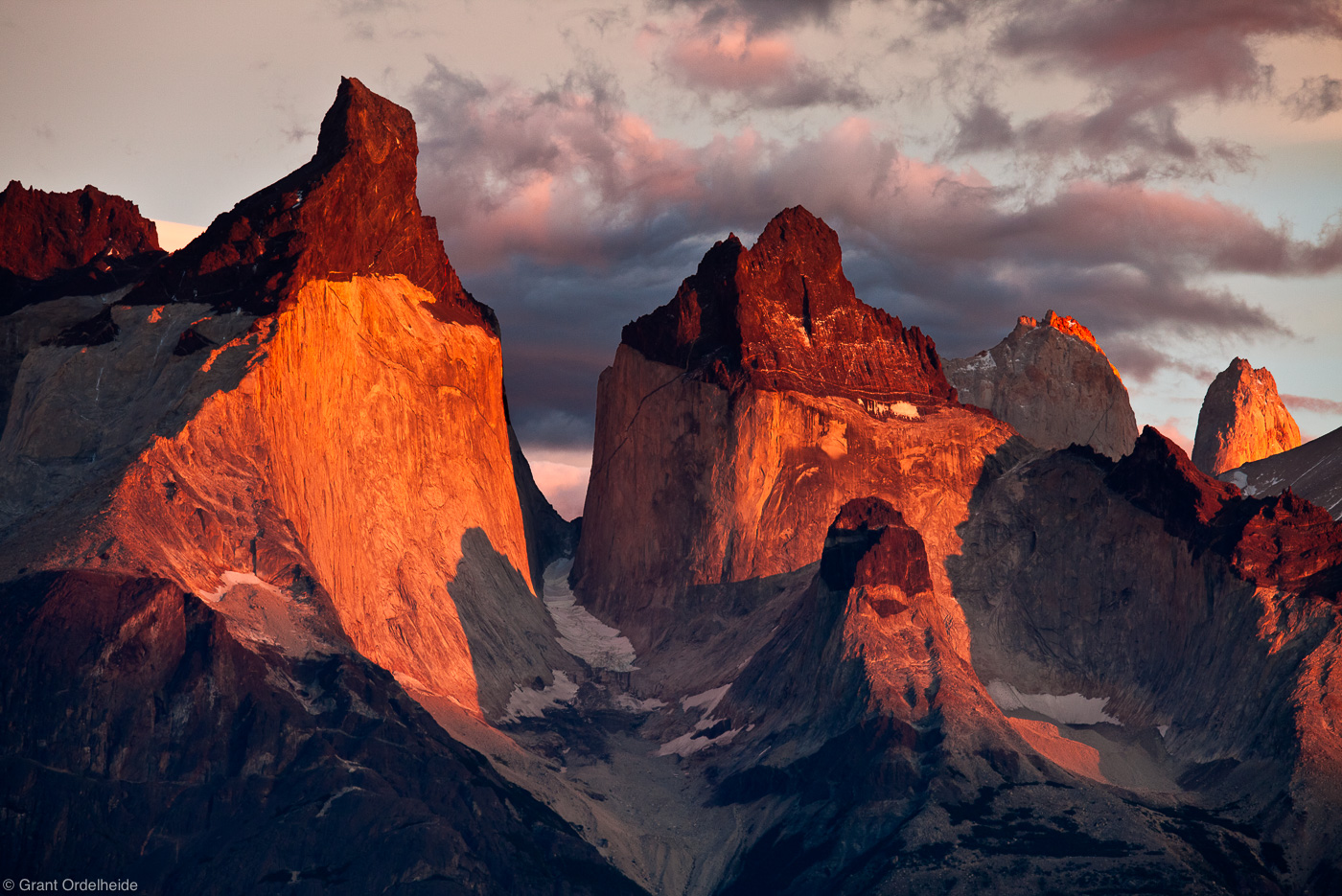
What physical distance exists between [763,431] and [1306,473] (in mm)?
56462

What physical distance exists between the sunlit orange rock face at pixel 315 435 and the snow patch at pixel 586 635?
3.42 meters

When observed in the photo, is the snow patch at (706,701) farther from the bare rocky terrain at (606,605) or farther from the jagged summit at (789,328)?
the jagged summit at (789,328)

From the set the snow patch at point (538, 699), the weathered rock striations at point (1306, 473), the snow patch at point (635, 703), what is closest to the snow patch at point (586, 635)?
the snow patch at point (635, 703)

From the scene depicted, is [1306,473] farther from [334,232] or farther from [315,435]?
[315,435]

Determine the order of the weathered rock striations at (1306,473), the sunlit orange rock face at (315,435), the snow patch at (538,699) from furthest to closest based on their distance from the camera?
the weathered rock striations at (1306,473) → the snow patch at (538,699) → the sunlit orange rock face at (315,435)

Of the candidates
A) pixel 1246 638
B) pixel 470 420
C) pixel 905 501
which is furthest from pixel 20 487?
pixel 1246 638

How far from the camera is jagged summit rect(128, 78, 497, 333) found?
155625 mm

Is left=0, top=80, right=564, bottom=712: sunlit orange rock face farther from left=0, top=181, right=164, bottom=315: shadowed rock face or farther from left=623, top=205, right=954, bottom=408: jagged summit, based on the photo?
left=623, top=205, right=954, bottom=408: jagged summit

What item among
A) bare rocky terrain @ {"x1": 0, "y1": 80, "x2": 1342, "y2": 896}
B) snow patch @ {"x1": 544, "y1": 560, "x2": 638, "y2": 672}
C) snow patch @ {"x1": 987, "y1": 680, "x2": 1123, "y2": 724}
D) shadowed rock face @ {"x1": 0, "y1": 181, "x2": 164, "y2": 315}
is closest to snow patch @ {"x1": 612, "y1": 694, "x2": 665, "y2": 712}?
bare rocky terrain @ {"x1": 0, "y1": 80, "x2": 1342, "y2": 896}

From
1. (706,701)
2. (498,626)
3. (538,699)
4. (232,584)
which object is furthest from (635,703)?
(232,584)

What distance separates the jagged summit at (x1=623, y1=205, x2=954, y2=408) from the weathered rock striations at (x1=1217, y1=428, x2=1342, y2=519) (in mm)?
34859

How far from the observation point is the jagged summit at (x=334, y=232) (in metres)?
156

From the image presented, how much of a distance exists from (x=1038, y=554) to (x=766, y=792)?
3835 cm

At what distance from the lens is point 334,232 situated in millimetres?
161625
